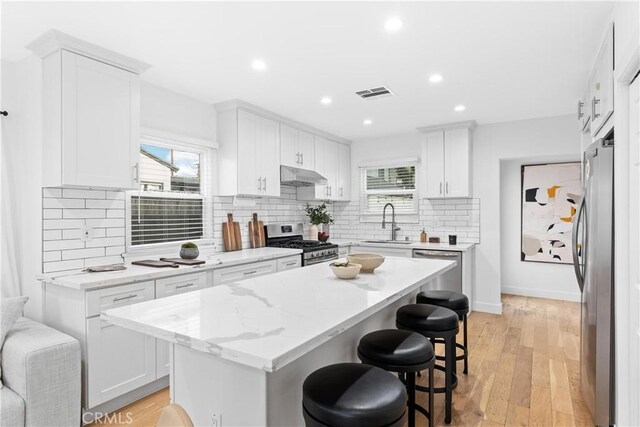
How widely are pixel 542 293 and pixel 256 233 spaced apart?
437 cm

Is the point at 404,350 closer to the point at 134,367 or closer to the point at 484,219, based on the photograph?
the point at 134,367

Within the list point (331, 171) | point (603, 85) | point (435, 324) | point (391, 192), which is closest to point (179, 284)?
point (435, 324)

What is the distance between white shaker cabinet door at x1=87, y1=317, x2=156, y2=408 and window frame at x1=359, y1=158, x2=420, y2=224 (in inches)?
155

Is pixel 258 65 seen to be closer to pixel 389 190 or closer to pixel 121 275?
pixel 121 275

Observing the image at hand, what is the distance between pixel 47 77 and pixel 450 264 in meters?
3.24

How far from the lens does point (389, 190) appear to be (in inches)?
231

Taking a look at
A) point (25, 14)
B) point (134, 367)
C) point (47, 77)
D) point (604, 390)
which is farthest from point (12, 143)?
point (604, 390)

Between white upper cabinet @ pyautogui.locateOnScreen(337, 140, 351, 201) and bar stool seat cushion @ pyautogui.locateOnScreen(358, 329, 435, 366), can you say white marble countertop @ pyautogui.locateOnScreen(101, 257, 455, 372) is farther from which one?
white upper cabinet @ pyautogui.locateOnScreen(337, 140, 351, 201)

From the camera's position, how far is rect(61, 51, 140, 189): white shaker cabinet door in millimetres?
2600

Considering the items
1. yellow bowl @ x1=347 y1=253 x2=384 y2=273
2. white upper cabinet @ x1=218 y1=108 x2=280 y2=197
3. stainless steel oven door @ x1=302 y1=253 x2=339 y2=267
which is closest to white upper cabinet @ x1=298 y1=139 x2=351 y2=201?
stainless steel oven door @ x1=302 y1=253 x2=339 y2=267

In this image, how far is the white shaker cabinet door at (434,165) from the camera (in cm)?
509

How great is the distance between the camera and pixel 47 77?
2615 millimetres

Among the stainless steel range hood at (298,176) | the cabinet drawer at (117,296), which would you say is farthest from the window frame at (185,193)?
the stainless steel range hood at (298,176)

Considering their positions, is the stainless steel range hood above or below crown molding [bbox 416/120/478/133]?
below
